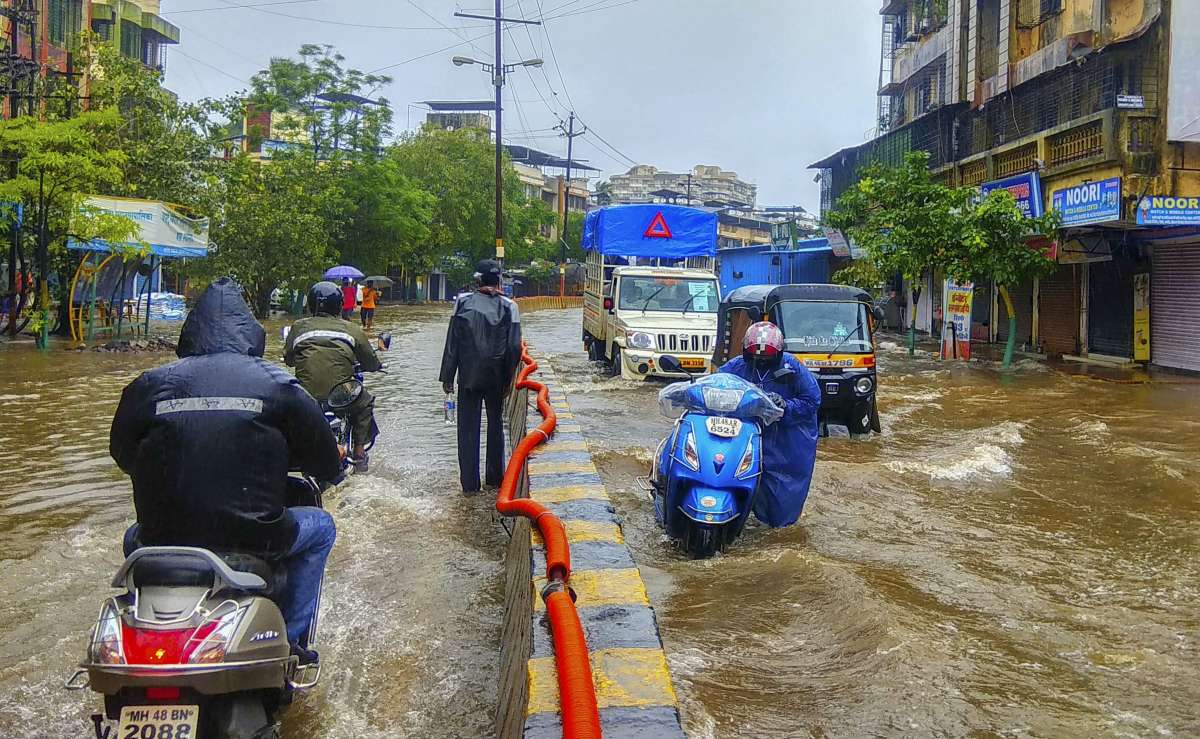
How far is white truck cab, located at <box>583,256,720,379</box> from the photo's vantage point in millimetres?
15812

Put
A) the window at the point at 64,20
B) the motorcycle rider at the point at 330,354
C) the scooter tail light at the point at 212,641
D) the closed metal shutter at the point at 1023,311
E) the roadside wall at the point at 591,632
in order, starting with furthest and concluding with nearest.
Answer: the window at the point at 64,20 → the closed metal shutter at the point at 1023,311 → the motorcycle rider at the point at 330,354 → the roadside wall at the point at 591,632 → the scooter tail light at the point at 212,641

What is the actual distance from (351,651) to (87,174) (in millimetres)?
16522

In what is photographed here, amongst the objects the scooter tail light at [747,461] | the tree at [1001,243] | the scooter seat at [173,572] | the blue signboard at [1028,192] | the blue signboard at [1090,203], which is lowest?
the scooter tail light at [747,461]

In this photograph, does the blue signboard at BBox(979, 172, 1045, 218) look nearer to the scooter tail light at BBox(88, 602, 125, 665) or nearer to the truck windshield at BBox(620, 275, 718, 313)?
the truck windshield at BBox(620, 275, 718, 313)

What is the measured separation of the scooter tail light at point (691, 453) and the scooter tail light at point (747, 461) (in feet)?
0.84

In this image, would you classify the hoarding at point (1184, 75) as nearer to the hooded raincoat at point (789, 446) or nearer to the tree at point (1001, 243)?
the tree at point (1001, 243)

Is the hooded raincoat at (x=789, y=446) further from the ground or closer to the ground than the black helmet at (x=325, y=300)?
closer to the ground

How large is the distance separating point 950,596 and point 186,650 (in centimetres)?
441

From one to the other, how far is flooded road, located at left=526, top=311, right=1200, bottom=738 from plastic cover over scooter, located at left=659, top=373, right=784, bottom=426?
0.91 meters

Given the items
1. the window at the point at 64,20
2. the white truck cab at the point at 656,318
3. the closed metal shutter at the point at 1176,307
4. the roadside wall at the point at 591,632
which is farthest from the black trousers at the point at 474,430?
the window at the point at 64,20

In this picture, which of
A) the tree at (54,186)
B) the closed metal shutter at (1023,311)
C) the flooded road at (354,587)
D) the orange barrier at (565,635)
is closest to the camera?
the orange barrier at (565,635)

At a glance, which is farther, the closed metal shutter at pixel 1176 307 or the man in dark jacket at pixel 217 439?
the closed metal shutter at pixel 1176 307

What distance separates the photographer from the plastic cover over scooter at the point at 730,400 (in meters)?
6.26

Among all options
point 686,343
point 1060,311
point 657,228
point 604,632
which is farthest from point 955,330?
point 604,632
